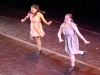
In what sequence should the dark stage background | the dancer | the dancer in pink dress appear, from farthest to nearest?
the dark stage background < the dancer in pink dress < the dancer

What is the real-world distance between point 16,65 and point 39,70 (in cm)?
60

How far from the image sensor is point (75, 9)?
10914mm

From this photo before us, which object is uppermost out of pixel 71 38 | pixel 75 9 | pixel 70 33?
pixel 70 33

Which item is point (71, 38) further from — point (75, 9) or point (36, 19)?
point (75, 9)

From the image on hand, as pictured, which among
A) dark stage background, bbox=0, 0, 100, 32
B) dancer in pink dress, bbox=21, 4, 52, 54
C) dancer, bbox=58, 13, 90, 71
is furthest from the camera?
dark stage background, bbox=0, 0, 100, 32

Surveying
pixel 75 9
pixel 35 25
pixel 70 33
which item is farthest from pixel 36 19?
pixel 75 9

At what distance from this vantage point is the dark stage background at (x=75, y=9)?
31.7 ft

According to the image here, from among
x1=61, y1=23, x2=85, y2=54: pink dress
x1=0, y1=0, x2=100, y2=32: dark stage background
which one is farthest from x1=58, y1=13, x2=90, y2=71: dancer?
x1=0, y1=0, x2=100, y2=32: dark stage background

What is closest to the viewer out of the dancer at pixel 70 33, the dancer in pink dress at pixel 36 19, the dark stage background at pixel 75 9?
the dancer at pixel 70 33

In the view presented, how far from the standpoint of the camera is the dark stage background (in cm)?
966

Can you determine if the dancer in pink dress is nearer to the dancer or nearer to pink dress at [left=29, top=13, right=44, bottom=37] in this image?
pink dress at [left=29, top=13, right=44, bottom=37]

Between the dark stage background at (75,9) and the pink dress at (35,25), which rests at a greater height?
the pink dress at (35,25)

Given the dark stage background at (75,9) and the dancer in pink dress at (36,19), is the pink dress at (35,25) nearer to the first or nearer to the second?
the dancer in pink dress at (36,19)

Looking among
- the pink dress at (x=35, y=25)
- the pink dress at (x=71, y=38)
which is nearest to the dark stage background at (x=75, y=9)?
the pink dress at (x=35, y=25)
